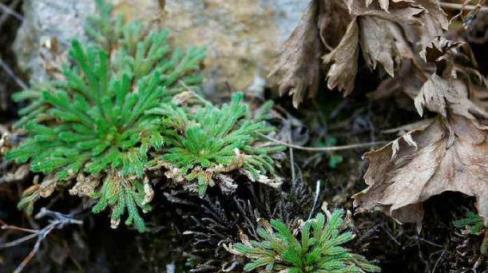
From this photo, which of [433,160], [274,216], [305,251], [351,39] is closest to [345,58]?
[351,39]

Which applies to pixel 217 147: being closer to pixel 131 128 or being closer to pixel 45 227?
pixel 131 128

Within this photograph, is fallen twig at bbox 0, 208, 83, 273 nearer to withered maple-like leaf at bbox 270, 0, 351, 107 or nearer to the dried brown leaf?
withered maple-like leaf at bbox 270, 0, 351, 107

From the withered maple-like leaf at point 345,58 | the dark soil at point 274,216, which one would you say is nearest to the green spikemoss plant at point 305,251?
the dark soil at point 274,216

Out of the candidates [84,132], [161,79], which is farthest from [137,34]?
[84,132]

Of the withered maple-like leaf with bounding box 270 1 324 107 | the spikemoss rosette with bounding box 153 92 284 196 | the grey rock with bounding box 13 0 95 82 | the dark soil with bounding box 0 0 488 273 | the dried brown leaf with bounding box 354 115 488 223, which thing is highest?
the grey rock with bounding box 13 0 95 82

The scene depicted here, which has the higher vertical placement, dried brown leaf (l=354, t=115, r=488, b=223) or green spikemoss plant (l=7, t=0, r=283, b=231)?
green spikemoss plant (l=7, t=0, r=283, b=231)

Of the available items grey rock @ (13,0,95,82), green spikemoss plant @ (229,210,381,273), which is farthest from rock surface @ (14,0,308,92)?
green spikemoss plant @ (229,210,381,273)

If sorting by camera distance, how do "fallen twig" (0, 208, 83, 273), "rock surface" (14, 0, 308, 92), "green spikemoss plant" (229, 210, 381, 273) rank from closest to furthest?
"green spikemoss plant" (229, 210, 381, 273), "fallen twig" (0, 208, 83, 273), "rock surface" (14, 0, 308, 92)

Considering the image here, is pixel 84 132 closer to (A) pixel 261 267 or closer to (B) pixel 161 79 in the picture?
(B) pixel 161 79
